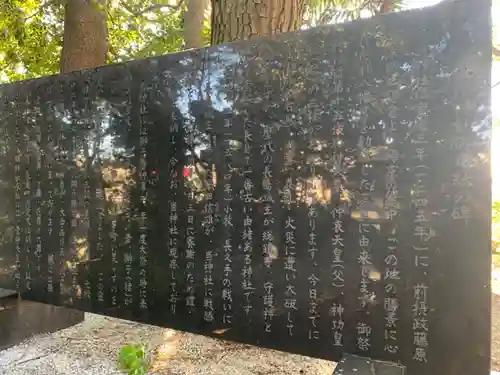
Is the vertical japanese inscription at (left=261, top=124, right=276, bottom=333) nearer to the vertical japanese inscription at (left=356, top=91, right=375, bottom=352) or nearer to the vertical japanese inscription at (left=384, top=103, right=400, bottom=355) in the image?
the vertical japanese inscription at (left=356, top=91, right=375, bottom=352)

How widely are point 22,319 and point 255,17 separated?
3.38m

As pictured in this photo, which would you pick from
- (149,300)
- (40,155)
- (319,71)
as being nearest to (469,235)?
(319,71)

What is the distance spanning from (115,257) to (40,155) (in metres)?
1.15

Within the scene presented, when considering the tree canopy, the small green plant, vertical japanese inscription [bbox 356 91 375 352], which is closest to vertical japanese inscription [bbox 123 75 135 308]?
the small green plant

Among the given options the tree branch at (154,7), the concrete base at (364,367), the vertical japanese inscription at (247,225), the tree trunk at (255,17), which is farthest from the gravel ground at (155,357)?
the tree branch at (154,7)

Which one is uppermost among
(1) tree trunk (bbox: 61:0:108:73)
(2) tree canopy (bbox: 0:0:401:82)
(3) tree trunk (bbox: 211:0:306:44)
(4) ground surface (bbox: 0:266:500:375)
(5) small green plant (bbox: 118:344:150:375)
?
(2) tree canopy (bbox: 0:0:401:82)

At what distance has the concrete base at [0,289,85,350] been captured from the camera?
3564mm

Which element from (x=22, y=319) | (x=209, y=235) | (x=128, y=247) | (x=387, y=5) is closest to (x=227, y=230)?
(x=209, y=235)

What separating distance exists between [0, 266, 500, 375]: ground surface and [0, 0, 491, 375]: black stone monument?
559 millimetres

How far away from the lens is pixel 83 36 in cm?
503

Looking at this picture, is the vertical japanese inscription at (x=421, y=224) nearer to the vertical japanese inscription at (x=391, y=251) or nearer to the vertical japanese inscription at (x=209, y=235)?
the vertical japanese inscription at (x=391, y=251)

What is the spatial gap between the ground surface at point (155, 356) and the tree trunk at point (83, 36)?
3099mm

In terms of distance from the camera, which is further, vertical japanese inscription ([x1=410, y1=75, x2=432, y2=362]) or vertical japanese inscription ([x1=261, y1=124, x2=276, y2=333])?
vertical japanese inscription ([x1=261, y1=124, x2=276, y2=333])

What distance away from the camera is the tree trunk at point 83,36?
497cm
